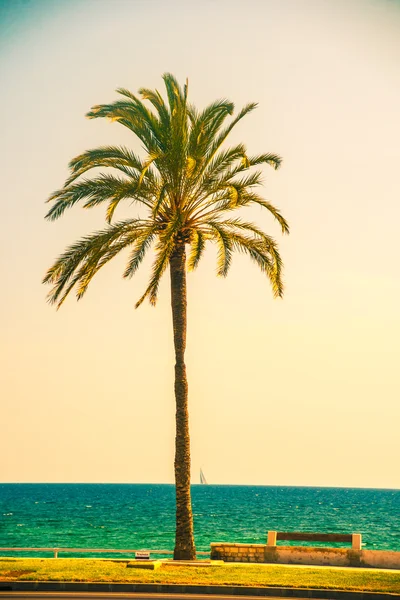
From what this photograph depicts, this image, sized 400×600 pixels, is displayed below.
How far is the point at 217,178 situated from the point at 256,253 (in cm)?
270

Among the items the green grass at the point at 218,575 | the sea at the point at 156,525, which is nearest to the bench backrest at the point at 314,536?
the green grass at the point at 218,575

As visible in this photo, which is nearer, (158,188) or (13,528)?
(158,188)

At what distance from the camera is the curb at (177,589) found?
57.7 feet

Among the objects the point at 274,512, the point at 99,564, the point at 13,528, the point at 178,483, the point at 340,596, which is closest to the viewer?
the point at 340,596

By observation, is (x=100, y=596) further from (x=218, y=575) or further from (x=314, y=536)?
(x=314, y=536)

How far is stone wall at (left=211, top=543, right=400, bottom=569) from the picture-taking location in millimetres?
22141

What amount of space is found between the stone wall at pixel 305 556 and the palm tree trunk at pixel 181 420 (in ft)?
4.13

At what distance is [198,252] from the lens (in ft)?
82.2

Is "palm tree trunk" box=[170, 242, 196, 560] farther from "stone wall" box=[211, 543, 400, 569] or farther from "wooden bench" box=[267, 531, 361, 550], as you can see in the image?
"wooden bench" box=[267, 531, 361, 550]

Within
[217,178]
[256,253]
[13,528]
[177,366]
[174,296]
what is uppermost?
[217,178]

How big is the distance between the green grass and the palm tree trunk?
2.57 m

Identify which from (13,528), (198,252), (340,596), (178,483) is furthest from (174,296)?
(13,528)

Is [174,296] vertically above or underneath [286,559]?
above

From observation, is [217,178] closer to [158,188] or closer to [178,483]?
[158,188]
